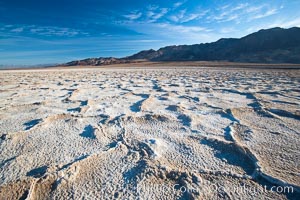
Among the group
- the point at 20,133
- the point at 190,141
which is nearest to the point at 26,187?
the point at 20,133

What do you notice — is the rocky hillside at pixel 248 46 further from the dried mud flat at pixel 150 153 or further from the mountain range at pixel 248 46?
the dried mud flat at pixel 150 153

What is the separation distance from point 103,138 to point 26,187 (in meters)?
0.73

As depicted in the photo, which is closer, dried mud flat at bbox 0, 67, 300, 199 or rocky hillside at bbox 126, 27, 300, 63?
dried mud flat at bbox 0, 67, 300, 199

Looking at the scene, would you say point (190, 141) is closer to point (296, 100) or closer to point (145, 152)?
point (145, 152)

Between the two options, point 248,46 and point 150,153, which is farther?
point 248,46

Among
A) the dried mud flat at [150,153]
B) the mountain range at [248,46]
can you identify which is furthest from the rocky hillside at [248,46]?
the dried mud flat at [150,153]

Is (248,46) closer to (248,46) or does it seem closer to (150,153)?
(248,46)

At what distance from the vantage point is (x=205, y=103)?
9.92ft

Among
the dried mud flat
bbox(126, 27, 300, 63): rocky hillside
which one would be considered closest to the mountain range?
bbox(126, 27, 300, 63): rocky hillside

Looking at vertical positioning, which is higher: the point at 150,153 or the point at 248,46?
the point at 150,153

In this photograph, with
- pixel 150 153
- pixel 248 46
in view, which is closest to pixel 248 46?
pixel 248 46

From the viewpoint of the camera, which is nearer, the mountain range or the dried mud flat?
the dried mud flat

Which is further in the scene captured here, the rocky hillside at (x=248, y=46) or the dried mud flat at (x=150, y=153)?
the rocky hillside at (x=248, y=46)

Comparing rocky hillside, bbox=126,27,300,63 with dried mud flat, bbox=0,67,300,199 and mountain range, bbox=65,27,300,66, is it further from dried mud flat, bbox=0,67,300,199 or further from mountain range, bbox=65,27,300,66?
dried mud flat, bbox=0,67,300,199
